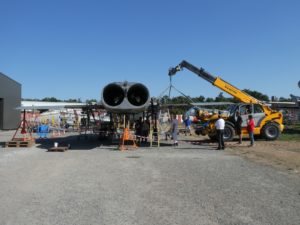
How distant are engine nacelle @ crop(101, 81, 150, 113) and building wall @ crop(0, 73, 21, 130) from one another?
2798cm

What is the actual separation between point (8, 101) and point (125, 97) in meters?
31.5

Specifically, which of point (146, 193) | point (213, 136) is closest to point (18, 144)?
point (213, 136)

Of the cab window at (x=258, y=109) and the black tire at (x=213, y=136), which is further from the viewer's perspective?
the cab window at (x=258, y=109)

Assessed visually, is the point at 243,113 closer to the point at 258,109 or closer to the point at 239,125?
the point at 258,109

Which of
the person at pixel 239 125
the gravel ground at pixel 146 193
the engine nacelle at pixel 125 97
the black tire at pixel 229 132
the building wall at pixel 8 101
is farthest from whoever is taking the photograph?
the building wall at pixel 8 101

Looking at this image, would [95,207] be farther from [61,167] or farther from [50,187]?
[61,167]

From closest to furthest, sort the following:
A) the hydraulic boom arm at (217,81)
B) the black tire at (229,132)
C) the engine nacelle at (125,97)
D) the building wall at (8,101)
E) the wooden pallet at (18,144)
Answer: the engine nacelle at (125,97) → the wooden pallet at (18,144) → the black tire at (229,132) → the hydraulic boom arm at (217,81) → the building wall at (8,101)

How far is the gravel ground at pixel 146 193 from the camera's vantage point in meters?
5.71

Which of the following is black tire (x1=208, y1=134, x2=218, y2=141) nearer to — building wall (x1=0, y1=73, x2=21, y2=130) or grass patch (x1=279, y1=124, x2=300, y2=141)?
grass patch (x1=279, y1=124, x2=300, y2=141)

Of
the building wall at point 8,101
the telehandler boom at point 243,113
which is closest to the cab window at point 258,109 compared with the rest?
the telehandler boom at point 243,113

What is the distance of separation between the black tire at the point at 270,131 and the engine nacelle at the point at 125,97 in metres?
8.72

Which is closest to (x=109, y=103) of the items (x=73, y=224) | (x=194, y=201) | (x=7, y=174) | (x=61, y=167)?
(x=61, y=167)

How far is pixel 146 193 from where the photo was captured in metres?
7.39

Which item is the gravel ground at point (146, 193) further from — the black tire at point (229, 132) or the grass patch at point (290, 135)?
the grass patch at point (290, 135)
